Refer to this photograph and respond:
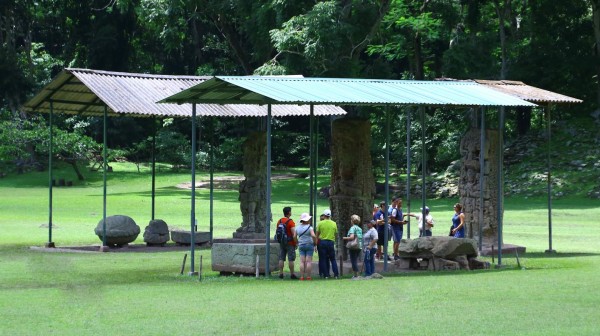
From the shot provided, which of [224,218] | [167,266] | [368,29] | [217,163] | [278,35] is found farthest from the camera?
[217,163]

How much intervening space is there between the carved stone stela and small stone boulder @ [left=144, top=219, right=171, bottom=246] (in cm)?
198

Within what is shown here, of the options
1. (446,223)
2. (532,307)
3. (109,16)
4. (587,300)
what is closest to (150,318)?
(532,307)

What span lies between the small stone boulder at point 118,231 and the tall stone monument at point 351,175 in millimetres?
6444

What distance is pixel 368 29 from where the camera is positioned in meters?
50.0

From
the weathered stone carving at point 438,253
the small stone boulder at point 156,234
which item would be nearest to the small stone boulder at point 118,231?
the small stone boulder at point 156,234

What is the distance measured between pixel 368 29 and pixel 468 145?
2211cm

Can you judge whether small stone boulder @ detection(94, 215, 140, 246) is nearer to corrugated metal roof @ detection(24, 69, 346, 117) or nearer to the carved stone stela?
corrugated metal roof @ detection(24, 69, 346, 117)

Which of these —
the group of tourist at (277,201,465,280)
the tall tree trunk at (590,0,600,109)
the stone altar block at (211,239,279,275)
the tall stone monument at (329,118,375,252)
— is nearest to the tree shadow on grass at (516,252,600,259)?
the tall stone monument at (329,118,375,252)

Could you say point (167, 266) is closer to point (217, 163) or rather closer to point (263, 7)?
point (263, 7)

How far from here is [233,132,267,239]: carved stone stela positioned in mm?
30719

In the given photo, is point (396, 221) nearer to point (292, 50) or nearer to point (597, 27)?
point (292, 50)

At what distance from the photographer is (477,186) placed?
2827cm

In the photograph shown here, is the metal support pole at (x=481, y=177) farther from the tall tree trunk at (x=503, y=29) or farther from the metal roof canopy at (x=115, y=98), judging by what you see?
the tall tree trunk at (x=503, y=29)

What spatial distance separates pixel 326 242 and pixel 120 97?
922 cm
